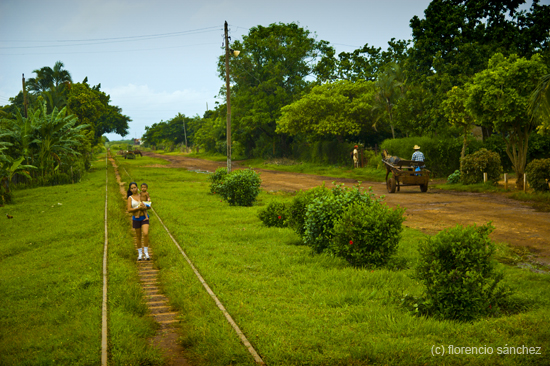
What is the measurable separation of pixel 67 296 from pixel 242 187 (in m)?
10.2

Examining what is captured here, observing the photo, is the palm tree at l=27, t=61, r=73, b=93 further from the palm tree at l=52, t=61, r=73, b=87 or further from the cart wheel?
the cart wheel

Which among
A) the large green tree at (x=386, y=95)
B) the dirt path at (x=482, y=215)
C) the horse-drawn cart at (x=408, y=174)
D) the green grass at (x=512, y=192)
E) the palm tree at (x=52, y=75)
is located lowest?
the dirt path at (x=482, y=215)

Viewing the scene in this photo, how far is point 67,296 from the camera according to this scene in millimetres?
6984

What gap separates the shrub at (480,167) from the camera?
67.1 ft

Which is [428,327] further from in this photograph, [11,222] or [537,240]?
[11,222]

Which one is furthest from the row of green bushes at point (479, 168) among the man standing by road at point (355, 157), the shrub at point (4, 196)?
the shrub at point (4, 196)

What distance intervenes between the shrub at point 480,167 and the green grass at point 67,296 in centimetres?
1557

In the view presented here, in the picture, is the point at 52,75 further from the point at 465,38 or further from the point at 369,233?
the point at 369,233

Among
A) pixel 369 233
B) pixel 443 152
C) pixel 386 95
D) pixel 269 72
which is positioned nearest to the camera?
pixel 369 233

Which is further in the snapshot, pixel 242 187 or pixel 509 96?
pixel 509 96

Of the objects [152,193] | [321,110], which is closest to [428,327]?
[152,193]

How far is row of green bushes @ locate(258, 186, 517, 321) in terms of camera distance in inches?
219

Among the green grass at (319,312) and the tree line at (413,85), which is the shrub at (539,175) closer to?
the tree line at (413,85)

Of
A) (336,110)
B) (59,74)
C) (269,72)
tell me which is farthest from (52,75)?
(336,110)
